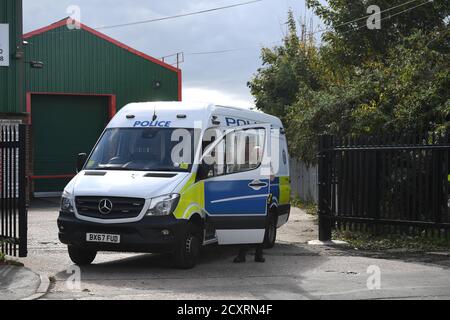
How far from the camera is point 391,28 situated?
26.1 meters

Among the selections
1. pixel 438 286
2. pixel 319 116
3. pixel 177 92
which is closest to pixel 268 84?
pixel 177 92

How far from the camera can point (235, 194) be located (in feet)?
36.5

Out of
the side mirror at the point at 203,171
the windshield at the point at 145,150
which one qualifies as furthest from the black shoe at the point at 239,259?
the windshield at the point at 145,150

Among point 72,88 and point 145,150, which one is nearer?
point 145,150

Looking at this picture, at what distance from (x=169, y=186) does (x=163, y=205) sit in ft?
0.97

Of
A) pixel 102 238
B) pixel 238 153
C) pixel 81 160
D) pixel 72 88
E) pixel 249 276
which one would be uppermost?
pixel 72 88

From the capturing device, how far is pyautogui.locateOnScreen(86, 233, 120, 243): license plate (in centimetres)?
1009

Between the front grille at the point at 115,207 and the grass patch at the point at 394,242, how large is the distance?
5199 millimetres

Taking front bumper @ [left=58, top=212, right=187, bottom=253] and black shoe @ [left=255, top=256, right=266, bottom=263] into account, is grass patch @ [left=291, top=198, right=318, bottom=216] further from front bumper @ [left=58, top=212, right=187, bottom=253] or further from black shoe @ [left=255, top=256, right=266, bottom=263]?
front bumper @ [left=58, top=212, right=187, bottom=253]

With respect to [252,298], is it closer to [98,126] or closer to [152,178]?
[152,178]

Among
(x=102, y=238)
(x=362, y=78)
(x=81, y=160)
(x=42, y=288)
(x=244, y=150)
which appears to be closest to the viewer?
(x=42, y=288)

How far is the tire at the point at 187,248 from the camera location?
1025 centimetres

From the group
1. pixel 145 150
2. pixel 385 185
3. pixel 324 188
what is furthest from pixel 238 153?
pixel 385 185

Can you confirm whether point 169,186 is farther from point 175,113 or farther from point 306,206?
point 306,206
